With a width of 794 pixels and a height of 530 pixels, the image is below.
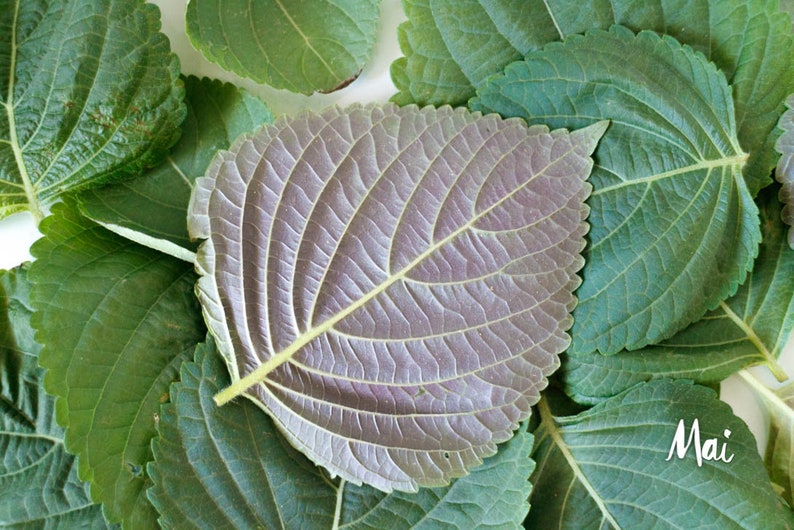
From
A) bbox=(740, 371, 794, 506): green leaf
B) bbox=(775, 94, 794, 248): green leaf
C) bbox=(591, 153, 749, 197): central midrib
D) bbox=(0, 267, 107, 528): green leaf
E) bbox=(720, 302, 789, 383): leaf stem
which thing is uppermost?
bbox=(775, 94, 794, 248): green leaf

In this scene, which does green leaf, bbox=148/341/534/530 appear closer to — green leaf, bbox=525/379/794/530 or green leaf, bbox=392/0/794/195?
green leaf, bbox=525/379/794/530

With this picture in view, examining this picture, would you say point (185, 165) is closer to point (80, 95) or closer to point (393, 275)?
point (80, 95)

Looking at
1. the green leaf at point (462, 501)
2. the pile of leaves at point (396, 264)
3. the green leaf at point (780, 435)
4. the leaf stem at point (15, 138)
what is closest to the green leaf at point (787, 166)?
the pile of leaves at point (396, 264)

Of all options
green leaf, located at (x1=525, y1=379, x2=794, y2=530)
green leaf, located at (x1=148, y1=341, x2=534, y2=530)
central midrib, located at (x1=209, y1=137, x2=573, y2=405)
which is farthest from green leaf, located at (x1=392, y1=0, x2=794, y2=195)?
green leaf, located at (x1=148, y1=341, x2=534, y2=530)

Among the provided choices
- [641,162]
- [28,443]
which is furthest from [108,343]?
[641,162]

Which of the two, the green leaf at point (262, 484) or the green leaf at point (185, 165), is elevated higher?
the green leaf at point (185, 165)

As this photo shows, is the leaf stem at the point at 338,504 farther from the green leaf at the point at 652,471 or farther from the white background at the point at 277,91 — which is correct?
the white background at the point at 277,91

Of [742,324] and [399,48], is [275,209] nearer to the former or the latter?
[399,48]

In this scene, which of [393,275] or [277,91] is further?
[277,91]
